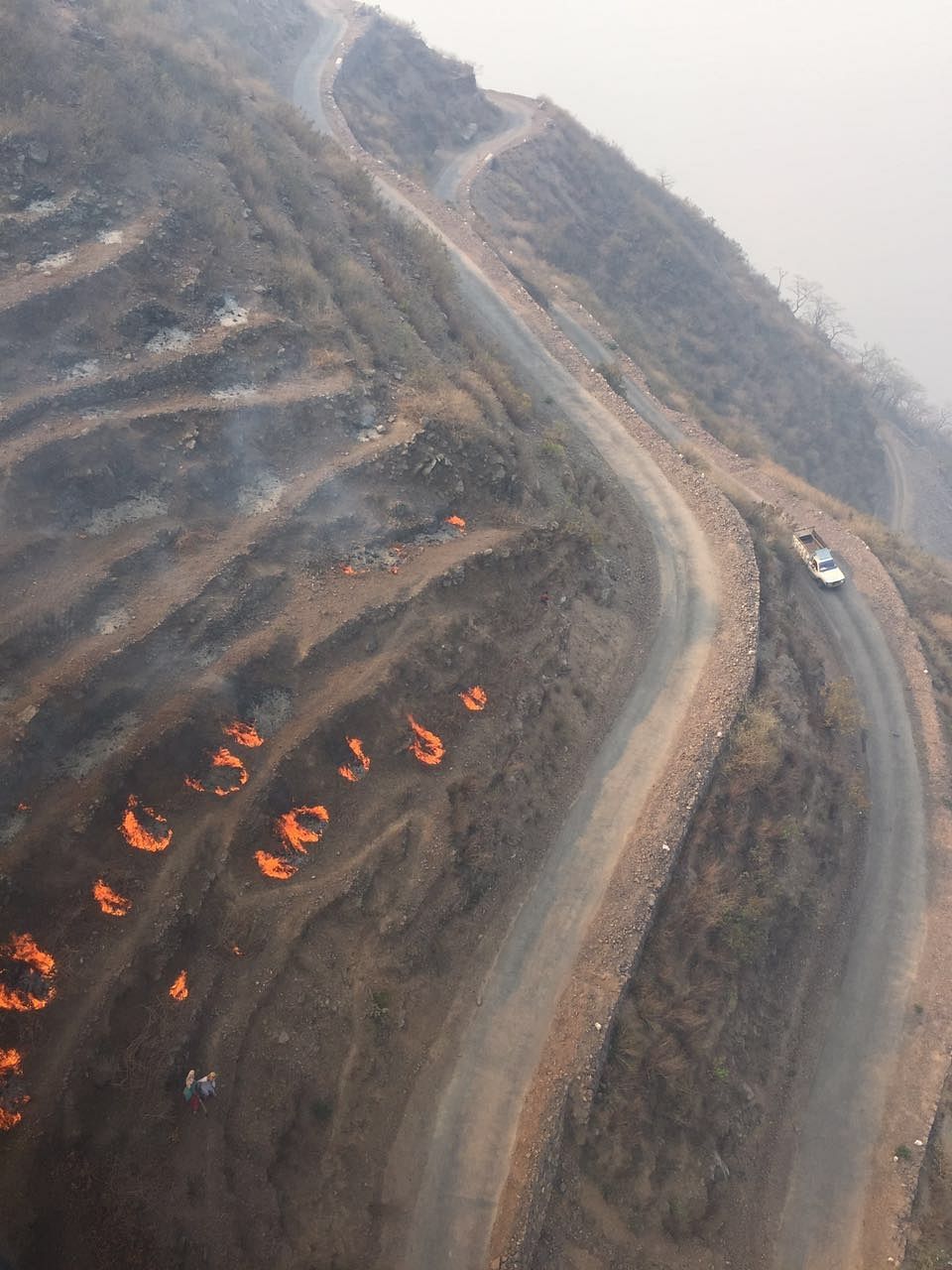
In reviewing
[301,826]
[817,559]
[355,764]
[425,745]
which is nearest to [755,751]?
[425,745]

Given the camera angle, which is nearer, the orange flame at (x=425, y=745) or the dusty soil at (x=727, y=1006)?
the dusty soil at (x=727, y=1006)

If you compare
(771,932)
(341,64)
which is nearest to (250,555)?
(771,932)

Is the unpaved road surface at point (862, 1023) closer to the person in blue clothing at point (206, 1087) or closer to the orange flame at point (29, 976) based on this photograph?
the person in blue clothing at point (206, 1087)

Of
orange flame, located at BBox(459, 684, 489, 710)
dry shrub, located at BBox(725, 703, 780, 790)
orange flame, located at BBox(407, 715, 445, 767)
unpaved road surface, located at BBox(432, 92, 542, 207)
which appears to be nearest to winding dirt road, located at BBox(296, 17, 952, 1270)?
dry shrub, located at BBox(725, 703, 780, 790)

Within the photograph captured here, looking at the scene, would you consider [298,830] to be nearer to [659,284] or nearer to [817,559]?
[817,559]

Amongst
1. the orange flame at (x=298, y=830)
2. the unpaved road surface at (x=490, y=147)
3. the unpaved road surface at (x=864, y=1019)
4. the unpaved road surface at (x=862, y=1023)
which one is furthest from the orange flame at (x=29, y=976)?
the unpaved road surface at (x=490, y=147)

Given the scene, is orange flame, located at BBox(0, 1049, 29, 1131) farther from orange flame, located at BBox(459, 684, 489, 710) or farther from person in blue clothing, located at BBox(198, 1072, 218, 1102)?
orange flame, located at BBox(459, 684, 489, 710)
